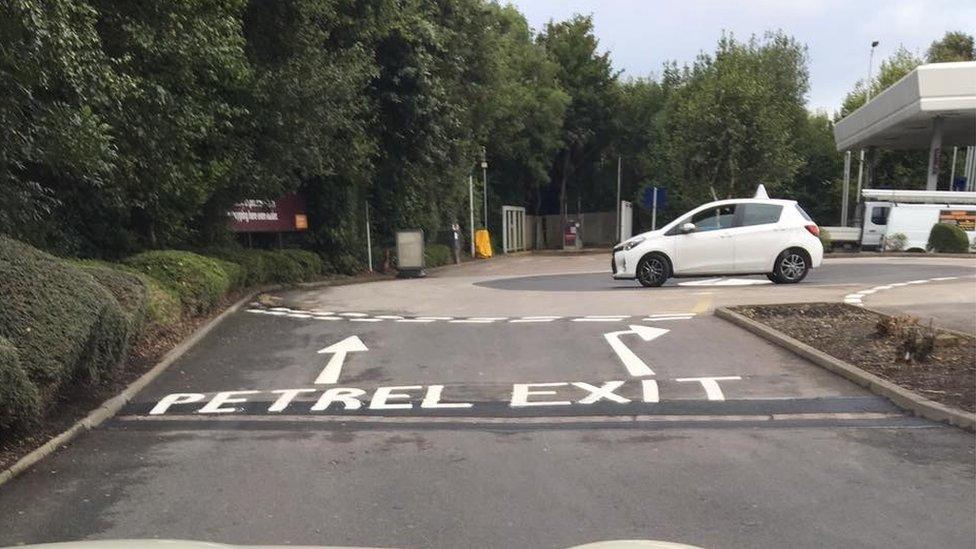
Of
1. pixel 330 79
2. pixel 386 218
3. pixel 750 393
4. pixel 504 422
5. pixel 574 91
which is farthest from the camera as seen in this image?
pixel 574 91

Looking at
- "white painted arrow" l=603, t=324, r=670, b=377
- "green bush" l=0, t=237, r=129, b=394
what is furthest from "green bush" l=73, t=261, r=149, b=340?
"white painted arrow" l=603, t=324, r=670, b=377

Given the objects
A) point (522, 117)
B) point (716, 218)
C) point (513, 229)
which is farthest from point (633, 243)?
point (513, 229)

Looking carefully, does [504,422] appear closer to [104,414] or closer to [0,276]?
[104,414]

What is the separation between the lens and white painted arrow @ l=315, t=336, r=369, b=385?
9.02 metres

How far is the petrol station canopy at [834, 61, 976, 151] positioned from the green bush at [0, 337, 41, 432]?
31.2 m

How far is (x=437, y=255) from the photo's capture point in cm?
2986

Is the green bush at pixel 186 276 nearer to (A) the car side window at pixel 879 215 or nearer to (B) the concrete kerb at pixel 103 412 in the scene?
(B) the concrete kerb at pixel 103 412

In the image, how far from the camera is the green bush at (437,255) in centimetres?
2878

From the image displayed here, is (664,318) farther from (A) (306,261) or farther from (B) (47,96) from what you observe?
(A) (306,261)

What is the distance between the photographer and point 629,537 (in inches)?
173

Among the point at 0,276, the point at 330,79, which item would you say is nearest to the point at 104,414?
the point at 0,276

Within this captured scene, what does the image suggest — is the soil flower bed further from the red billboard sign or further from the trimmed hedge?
the red billboard sign

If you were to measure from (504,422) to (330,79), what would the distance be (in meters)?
11.2

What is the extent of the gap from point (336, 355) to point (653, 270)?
8.47 m
